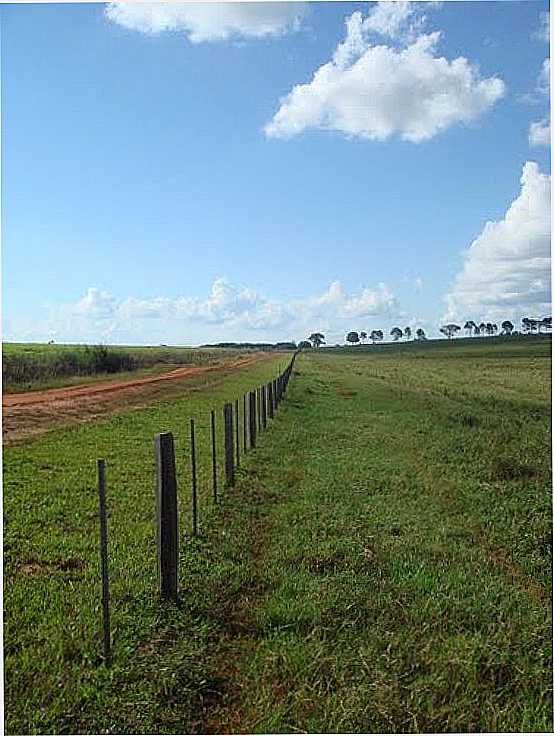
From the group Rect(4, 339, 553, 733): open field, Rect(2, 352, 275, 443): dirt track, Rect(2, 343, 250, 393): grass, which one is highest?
Rect(2, 343, 250, 393): grass

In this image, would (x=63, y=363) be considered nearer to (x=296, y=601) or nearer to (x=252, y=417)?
(x=252, y=417)

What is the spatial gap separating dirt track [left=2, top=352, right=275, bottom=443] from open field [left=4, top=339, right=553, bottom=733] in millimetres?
4474

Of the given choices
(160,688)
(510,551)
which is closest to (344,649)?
(160,688)

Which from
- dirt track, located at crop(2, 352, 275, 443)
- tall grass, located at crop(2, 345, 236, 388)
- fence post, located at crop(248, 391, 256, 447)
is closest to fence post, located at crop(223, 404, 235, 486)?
fence post, located at crop(248, 391, 256, 447)

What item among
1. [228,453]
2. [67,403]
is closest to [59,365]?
[67,403]

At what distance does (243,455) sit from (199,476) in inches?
64.3

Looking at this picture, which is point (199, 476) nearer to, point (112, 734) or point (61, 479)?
point (61, 479)

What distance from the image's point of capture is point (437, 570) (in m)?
5.65

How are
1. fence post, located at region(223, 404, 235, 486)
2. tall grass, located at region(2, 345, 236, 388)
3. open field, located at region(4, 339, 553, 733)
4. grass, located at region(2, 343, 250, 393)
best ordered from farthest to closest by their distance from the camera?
tall grass, located at region(2, 345, 236, 388) → grass, located at region(2, 343, 250, 393) → fence post, located at region(223, 404, 235, 486) → open field, located at region(4, 339, 553, 733)

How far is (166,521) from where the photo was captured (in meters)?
4.85

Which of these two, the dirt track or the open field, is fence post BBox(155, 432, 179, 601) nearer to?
the open field

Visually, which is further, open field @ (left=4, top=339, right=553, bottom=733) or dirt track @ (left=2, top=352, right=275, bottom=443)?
dirt track @ (left=2, top=352, right=275, bottom=443)

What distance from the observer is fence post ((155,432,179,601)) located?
480 centimetres

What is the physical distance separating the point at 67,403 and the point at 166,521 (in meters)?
14.9
